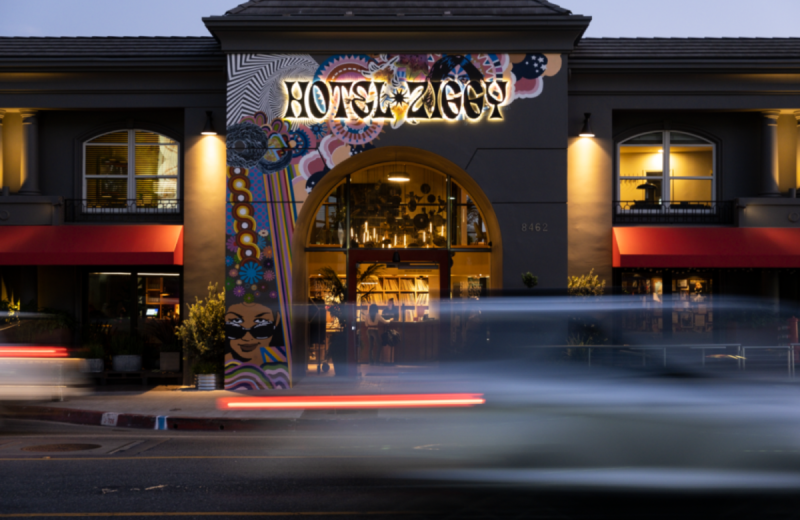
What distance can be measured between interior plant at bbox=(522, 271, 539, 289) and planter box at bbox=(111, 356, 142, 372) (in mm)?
8537

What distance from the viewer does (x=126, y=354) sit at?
14750 mm

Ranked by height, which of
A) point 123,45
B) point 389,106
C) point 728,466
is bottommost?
point 728,466

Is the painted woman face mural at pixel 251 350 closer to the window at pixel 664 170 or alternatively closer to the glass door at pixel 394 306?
the glass door at pixel 394 306

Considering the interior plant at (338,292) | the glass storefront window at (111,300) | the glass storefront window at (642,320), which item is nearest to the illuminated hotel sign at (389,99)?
the interior plant at (338,292)

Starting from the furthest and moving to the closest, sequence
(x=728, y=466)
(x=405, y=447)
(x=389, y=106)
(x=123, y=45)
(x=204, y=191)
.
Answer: (x=123, y=45), (x=204, y=191), (x=389, y=106), (x=405, y=447), (x=728, y=466)

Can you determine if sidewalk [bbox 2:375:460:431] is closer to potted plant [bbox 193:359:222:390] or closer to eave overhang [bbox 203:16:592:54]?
potted plant [bbox 193:359:222:390]

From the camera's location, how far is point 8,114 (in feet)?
50.1

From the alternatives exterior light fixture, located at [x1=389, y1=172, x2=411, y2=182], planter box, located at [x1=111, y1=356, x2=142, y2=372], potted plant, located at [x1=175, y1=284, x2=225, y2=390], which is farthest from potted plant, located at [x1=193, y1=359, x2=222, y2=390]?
exterior light fixture, located at [x1=389, y1=172, x2=411, y2=182]

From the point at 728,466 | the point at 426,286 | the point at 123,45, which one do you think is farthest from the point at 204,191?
the point at 728,466

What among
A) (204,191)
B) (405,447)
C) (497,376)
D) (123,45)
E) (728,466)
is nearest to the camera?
(728,466)

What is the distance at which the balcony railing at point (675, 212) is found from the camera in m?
15.0

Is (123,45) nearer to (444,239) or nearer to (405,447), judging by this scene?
(444,239)

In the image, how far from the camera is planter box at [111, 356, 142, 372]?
14688mm

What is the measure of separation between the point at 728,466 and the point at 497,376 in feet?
5.15
